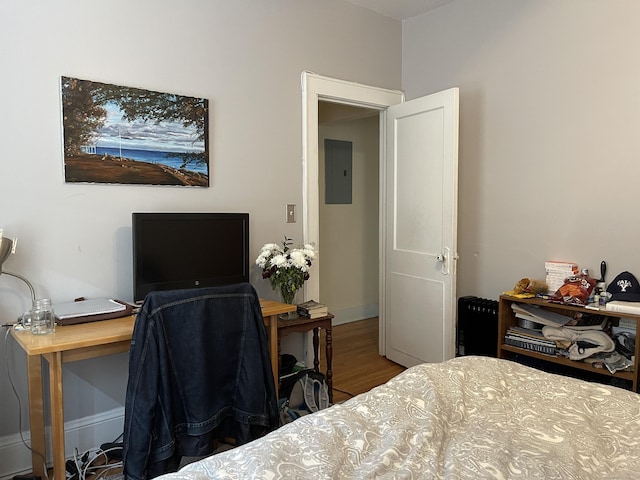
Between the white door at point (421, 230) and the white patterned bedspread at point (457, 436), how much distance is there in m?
1.68

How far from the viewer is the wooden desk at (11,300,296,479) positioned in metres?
1.79

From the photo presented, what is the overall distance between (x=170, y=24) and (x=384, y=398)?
2.28 metres

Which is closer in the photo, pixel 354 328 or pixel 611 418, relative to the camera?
pixel 611 418

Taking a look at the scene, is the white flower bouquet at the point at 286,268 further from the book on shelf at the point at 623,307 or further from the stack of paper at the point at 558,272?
the book on shelf at the point at 623,307

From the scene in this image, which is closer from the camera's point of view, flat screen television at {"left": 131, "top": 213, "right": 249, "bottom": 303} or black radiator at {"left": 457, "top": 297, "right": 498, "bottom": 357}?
flat screen television at {"left": 131, "top": 213, "right": 249, "bottom": 303}

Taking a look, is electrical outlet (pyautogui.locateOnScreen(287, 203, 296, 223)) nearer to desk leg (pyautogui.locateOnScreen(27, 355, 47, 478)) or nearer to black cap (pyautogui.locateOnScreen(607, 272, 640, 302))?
desk leg (pyautogui.locateOnScreen(27, 355, 47, 478))

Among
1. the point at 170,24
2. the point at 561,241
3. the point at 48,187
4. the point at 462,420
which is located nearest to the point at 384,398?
the point at 462,420

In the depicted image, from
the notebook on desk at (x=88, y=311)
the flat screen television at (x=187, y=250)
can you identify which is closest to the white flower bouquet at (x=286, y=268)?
the flat screen television at (x=187, y=250)

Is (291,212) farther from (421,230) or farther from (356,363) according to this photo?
(356,363)

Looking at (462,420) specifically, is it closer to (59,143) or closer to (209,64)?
(59,143)

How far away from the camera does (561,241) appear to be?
113 inches

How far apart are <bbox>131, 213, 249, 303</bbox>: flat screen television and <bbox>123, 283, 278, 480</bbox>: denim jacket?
0.53m

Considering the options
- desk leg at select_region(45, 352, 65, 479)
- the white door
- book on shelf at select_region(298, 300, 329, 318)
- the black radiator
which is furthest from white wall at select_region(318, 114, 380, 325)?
desk leg at select_region(45, 352, 65, 479)

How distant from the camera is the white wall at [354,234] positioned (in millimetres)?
4754
